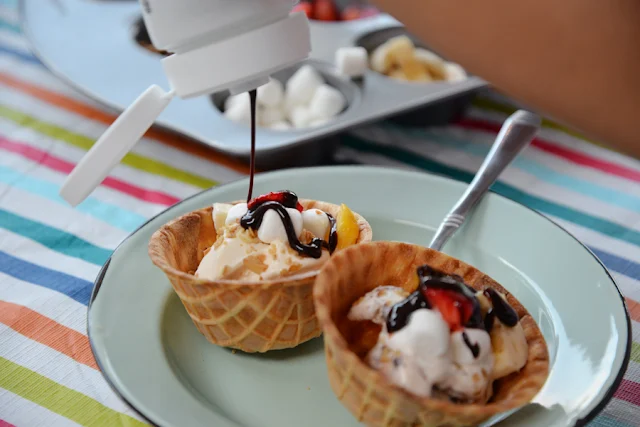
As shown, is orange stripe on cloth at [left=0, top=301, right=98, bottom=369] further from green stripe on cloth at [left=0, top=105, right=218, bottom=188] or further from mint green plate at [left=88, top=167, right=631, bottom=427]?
green stripe on cloth at [left=0, top=105, right=218, bottom=188]

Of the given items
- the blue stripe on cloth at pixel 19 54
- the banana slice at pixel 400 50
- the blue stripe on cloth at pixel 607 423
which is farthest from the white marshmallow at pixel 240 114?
the blue stripe on cloth at pixel 607 423

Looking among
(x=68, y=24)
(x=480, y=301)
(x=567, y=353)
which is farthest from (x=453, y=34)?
(x=68, y=24)

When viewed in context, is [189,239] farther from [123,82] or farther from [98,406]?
[123,82]

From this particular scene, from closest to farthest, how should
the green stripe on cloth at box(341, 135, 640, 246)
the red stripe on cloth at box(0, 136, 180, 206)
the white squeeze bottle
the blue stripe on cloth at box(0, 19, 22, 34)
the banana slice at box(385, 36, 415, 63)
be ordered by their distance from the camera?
1. the white squeeze bottle
2. the green stripe on cloth at box(341, 135, 640, 246)
3. the red stripe on cloth at box(0, 136, 180, 206)
4. the banana slice at box(385, 36, 415, 63)
5. the blue stripe on cloth at box(0, 19, 22, 34)

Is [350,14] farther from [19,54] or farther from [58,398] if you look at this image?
[58,398]

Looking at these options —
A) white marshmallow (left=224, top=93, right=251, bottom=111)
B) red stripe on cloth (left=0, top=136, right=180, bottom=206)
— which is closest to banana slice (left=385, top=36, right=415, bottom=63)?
white marshmallow (left=224, top=93, right=251, bottom=111)

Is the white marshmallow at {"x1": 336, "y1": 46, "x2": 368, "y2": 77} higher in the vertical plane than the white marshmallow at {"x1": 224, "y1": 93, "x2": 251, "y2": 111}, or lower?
higher

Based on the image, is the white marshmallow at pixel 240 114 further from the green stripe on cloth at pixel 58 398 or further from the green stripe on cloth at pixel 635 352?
the green stripe on cloth at pixel 635 352

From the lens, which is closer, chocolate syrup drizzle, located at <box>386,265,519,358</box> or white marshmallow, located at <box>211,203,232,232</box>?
chocolate syrup drizzle, located at <box>386,265,519,358</box>
